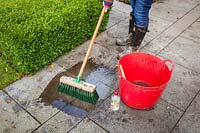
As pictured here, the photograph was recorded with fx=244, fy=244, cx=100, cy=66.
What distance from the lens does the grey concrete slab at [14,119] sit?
9.96ft

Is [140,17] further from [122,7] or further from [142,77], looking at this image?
[122,7]

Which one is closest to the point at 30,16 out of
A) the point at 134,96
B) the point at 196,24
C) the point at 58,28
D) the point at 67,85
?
the point at 58,28

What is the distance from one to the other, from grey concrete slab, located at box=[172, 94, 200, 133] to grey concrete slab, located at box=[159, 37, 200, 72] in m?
0.97

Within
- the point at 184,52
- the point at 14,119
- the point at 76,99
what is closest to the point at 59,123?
the point at 76,99

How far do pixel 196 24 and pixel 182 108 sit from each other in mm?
2920

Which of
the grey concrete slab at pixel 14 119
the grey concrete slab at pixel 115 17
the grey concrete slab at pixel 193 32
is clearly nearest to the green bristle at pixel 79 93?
the grey concrete slab at pixel 14 119

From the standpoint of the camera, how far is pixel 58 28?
391 cm

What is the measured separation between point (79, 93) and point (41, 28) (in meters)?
1.16

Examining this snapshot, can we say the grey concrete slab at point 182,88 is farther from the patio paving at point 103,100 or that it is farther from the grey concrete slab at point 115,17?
the grey concrete slab at point 115,17

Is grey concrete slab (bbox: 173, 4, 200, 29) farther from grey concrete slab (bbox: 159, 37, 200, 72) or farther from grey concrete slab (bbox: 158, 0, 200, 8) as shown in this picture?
grey concrete slab (bbox: 159, 37, 200, 72)

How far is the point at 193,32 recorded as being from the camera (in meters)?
5.36

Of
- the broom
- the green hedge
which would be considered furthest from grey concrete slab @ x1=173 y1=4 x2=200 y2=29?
the broom

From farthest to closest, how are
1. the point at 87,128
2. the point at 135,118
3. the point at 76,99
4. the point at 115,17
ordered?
1. the point at 115,17
2. the point at 76,99
3. the point at 135,118
4. the point at 87,128

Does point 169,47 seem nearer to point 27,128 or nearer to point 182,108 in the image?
point 182,108
